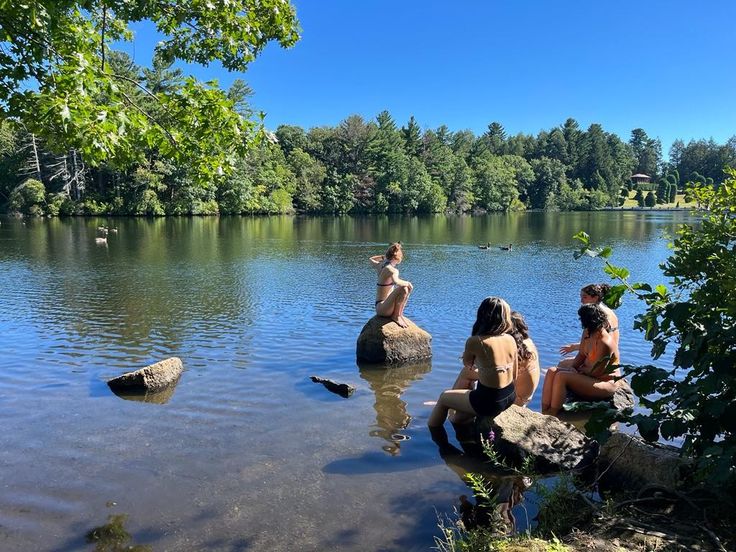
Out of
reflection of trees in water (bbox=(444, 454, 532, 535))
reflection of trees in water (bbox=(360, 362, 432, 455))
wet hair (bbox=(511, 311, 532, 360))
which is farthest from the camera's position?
wet hair (bbox=(511, 311, 532, 360))

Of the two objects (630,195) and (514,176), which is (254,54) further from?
(630,195)

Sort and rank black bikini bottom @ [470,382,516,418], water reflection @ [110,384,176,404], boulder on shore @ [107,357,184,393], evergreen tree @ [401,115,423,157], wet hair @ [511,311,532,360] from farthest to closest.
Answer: evergreen tree @ [401,115,423,157] → boulder on shore @ [107,357,184,393] → water reflection @ [110,384,176,404] → wet hair @ [511,311,532,360] → black bikini bottom @ [470,382,516,418]

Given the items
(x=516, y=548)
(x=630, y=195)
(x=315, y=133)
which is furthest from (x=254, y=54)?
(x=630, y=195)

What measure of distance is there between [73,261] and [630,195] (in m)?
130

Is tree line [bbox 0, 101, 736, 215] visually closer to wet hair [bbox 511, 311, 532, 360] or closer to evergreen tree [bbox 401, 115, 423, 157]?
evergreen tree [bbox 401, 115, 423, 157]

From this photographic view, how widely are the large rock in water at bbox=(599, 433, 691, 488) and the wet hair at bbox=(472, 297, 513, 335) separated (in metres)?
1.54

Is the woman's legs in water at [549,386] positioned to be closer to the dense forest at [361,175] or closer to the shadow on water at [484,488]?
the shadow on water at [484,488]

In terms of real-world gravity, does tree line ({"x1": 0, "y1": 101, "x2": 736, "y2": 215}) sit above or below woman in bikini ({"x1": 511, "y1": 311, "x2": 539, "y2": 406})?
above

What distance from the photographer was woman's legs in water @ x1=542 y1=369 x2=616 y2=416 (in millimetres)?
7406

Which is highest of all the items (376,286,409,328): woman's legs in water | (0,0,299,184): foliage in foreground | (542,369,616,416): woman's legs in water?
(0,0,299,184): foliage in foreground

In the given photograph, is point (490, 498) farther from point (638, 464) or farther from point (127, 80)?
point (127, 80)

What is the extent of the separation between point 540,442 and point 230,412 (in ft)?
13.9

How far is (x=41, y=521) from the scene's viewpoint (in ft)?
16.6

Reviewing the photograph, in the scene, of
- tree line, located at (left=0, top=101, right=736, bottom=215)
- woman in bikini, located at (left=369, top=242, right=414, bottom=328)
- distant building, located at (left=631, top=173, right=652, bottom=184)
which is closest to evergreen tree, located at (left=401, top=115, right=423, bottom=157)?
tree line, located at (left=0, top=101, right=736, bottom=215)
